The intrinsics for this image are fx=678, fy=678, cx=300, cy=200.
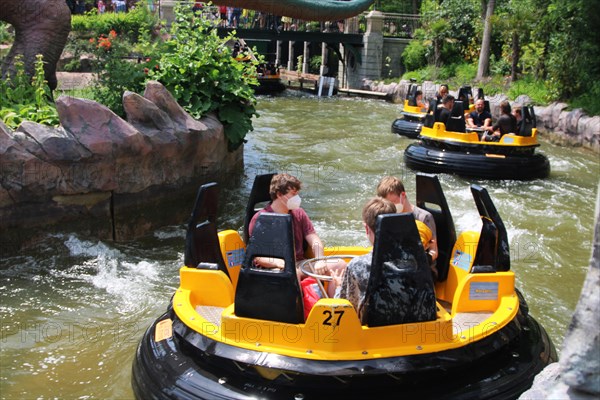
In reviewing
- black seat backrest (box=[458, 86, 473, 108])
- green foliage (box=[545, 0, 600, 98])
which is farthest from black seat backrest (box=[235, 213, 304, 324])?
green foliage (box=[545, 0, 600, 98])

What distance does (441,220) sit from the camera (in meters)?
4.73

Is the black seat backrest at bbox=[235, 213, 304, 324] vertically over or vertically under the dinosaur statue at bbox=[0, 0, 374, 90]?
under

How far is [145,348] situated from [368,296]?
1357mm

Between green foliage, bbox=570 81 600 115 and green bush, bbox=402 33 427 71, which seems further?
green bush, bbox=402 33 427 71

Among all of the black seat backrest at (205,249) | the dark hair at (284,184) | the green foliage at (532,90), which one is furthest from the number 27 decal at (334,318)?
the green foliage at (532,90)

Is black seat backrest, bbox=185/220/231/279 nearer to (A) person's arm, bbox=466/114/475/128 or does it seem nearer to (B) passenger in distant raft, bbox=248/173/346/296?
(B) passenger in distant raft, bbox=248/173/346/296

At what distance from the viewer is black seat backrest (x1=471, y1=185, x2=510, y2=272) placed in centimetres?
416

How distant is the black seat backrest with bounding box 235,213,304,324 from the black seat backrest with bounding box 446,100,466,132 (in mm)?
7882

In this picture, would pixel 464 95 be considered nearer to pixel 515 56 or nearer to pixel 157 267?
pixel 515 56

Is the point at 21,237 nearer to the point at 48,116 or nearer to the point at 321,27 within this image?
the point at 48,116

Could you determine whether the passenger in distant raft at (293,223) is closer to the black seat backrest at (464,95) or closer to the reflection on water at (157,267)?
the reflection on water at (157,267)

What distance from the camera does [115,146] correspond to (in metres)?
6.64

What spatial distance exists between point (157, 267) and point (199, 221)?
2.31 meters

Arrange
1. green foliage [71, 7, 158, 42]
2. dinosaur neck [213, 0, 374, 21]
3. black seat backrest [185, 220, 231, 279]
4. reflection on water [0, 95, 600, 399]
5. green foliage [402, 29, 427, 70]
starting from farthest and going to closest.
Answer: green foliage [402, 29, 427, 70] → green foliage [71, 7, 158, 42] → dinosaur neck [213, 0, 374, 21] → reflection on water [0, 95, 600, 399] → black seat backrest [185, 220, 231, 279]
